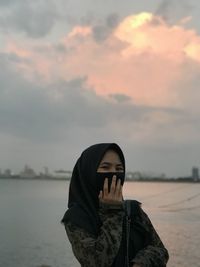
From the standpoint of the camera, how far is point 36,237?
33500mm

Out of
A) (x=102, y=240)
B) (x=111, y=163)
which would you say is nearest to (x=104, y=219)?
(x=102, y=240)

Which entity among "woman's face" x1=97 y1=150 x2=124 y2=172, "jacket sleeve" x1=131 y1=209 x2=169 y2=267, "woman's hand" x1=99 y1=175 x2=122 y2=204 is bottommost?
"jacket sleeve" x1=131 y1=209 x2=169 y2=267

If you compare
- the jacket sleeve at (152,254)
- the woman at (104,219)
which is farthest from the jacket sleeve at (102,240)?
the jacket sleeve at (152,254)

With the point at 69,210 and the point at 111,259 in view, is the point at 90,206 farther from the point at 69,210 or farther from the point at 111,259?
the point at 111,259

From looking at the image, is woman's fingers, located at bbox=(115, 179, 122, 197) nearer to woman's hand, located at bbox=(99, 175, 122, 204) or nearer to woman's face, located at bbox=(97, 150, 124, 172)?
woman's hand, located at bbox=(99, 175, 122, 204)

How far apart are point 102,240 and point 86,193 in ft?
1.08

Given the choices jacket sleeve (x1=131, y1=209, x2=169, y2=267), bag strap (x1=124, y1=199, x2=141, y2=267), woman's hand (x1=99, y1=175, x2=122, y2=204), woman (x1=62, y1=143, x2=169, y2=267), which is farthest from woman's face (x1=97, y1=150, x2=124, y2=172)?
jacket sleeve (x1=131, y1=209, x2=169, y2=267)

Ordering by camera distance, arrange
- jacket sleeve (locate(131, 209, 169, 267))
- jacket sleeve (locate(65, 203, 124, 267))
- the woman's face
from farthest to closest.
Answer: the woman's face, jacket sleeve (locate(131, 209, 169, 267)), jacket sleeve (locate(65, 203, 124, 267))

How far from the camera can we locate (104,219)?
3.13 meters

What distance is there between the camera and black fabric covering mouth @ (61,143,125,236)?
3.18 m

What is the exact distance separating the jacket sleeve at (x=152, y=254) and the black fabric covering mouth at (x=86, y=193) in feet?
1.02

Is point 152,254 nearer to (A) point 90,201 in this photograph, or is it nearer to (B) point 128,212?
(B) point 128,212

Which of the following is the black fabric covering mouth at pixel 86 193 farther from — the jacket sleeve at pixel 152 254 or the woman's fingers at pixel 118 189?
the jacket sleeve at pixel 152 254

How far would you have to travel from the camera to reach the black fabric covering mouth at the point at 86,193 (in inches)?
125
